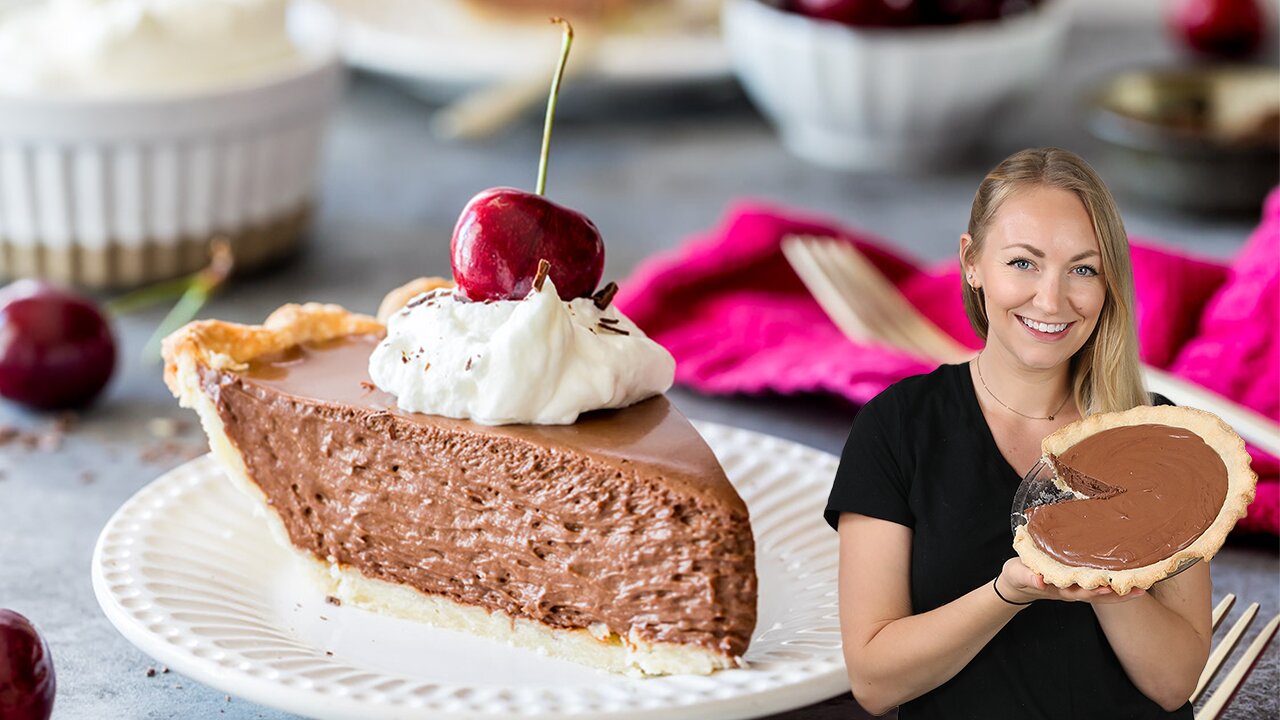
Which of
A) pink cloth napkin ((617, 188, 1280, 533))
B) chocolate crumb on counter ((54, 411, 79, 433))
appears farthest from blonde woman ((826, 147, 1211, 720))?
chocolate crumb on counter ((54, 411, 79, 433))

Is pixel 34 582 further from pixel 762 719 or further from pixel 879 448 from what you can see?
pixel 879 448

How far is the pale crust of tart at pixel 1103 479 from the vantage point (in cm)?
91

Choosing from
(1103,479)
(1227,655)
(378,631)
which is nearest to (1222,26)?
(1227,655)

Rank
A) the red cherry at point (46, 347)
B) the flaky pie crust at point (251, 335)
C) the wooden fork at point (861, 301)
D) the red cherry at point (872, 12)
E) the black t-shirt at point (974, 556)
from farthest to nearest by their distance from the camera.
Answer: the red cherry at point (872, 12) < the wooden fork at point (861, 301) < the red cherry at point (46, 347) < the flaky pie crust at point (251, 335) < the black t-shirt at point (974, 556)

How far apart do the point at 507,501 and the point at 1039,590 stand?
670 mm

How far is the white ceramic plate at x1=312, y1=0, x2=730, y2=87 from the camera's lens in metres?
3.44

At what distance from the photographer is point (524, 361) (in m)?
1.40

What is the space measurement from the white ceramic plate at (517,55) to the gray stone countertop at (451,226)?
0.15 meters

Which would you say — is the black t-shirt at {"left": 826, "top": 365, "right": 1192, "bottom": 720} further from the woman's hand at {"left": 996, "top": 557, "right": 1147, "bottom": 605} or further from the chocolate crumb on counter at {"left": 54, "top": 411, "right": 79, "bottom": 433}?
the chocolate crumb on counter at {"left": 54, "top": 411, "right": 79, "bottom": 433}

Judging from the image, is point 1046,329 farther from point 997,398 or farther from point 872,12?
point 872,12

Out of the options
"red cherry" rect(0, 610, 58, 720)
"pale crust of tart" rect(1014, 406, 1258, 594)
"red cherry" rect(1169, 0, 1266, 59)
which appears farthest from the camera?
"red cherry" rect(1169, 0, 1266, 59)

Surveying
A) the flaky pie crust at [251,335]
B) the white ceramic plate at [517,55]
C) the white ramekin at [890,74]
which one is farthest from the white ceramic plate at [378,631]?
the white ceramic plate at [517,55]

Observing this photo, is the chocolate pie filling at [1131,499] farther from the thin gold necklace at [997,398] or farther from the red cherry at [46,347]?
the red cherry at [46,347]

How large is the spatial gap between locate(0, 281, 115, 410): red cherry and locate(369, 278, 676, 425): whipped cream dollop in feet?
2.82
